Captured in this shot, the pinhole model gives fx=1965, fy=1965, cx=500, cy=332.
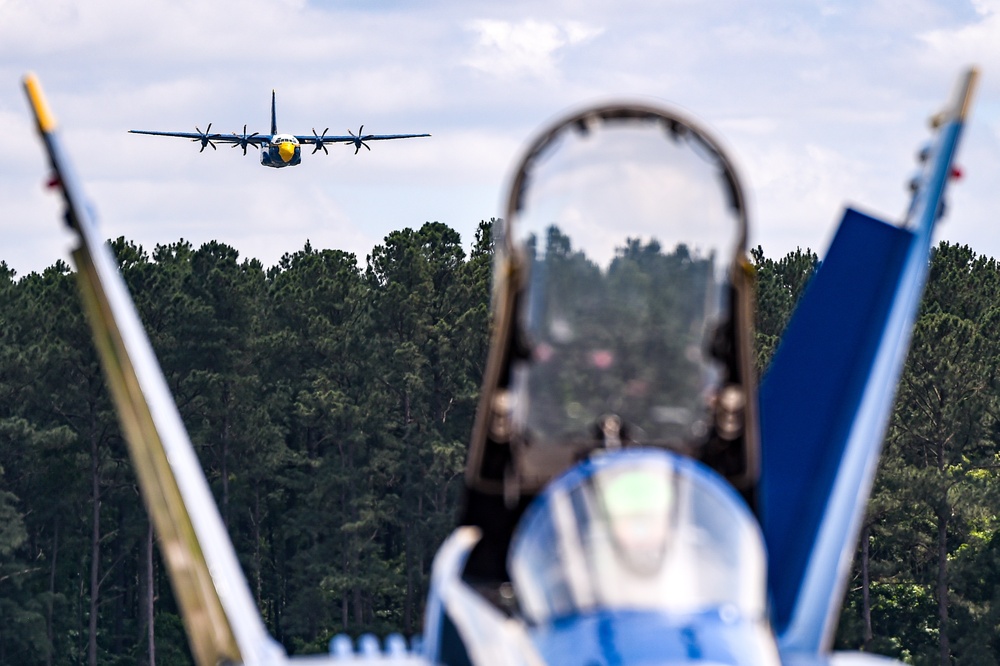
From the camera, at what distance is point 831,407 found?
12906 mm

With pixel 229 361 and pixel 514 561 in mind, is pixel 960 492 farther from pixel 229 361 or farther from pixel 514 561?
pixel 514 561

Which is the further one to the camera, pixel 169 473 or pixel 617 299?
pixel 169 473

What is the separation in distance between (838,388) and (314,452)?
239 feet

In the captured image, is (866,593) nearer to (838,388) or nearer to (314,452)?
(314,452)

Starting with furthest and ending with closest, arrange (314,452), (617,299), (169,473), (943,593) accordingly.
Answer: (314,452), (943,593), (169,473), (617,299)

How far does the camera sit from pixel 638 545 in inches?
338

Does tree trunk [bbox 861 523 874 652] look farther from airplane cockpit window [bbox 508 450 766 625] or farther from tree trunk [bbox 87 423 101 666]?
airplane cockpit window [bbox 508 450 766 625]

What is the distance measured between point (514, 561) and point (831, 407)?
4448mm

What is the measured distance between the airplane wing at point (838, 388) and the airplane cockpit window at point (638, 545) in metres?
2.12

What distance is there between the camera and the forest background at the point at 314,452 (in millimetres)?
72250

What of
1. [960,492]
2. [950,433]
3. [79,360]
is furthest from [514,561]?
[79,360]

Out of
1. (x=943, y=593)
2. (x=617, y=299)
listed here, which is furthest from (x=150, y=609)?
(x=617, y=299)

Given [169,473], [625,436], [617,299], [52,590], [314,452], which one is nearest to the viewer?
[625,436]

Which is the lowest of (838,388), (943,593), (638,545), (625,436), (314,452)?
(943,593)
